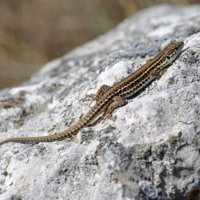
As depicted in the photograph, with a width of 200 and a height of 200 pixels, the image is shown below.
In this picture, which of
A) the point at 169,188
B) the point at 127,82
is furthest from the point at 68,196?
the point at 127,82

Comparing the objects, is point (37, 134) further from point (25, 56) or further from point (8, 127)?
point (25, 56)

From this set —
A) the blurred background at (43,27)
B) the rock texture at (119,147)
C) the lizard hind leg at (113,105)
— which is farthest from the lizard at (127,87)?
the blurred background at (43,27)

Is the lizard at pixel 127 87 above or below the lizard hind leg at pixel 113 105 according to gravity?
above

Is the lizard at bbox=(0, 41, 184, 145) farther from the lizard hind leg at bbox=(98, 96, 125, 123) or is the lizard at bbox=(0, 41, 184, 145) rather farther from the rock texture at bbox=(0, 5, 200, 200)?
the rock texture at bbox=(0, 5, 200, 200)

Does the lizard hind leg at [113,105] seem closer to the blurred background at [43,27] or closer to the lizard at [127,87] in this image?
the lizard at [127,87]

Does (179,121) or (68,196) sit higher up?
(179,121)

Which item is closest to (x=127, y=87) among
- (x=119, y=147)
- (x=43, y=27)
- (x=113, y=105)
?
A: (x=113, y=105)
